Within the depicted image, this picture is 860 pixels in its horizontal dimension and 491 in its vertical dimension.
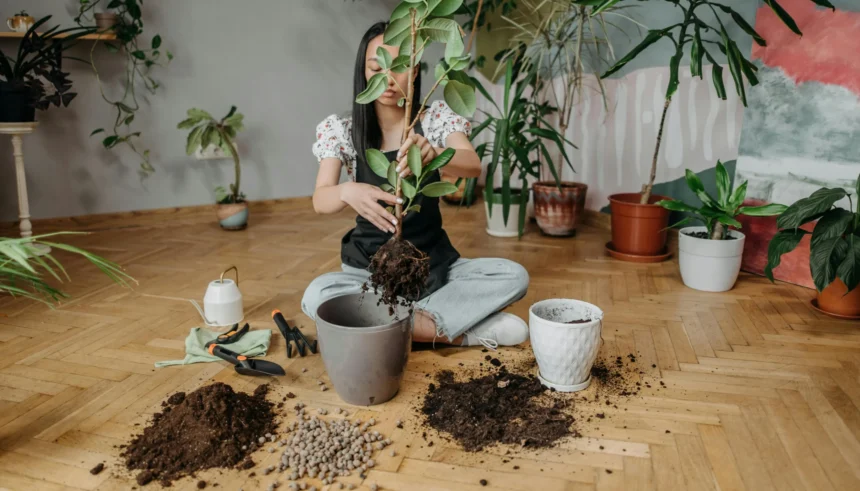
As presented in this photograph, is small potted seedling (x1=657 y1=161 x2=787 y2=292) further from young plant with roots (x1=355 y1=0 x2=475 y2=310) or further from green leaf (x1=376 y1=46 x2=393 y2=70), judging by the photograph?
green leaf (x1=376 y1=46 x2=393 y2=70)

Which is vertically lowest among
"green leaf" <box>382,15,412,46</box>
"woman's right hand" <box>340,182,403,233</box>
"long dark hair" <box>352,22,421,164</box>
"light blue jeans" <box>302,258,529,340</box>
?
"light blue jeans" <box>302,258,529,340</box>

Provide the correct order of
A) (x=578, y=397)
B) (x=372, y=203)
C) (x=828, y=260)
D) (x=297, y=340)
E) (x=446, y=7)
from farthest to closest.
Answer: (x=828, y=260), (x=297, y=340), (x=578, y=397), (x=372, y=203), (x=446, y=7)

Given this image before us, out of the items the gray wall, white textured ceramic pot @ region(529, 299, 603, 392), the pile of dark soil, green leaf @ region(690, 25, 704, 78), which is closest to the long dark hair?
white textured ceramic pot @ region(529, 299, 603, 392)

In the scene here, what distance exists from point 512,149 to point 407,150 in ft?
5.51

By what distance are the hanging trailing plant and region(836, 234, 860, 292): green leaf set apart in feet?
11.1

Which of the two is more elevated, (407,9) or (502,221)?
(407,9)

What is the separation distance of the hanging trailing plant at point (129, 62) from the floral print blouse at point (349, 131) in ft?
6.66

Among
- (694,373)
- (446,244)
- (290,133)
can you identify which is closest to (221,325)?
(446,244)

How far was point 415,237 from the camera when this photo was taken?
1.91 m

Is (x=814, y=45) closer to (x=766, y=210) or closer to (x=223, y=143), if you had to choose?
(x=766, y=210)

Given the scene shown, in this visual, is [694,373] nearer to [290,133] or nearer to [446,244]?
[446,244]

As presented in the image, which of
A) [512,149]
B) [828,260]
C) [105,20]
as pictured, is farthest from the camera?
[105,20]

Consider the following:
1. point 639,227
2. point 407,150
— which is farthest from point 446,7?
point 639,227

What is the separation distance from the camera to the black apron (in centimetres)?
189
